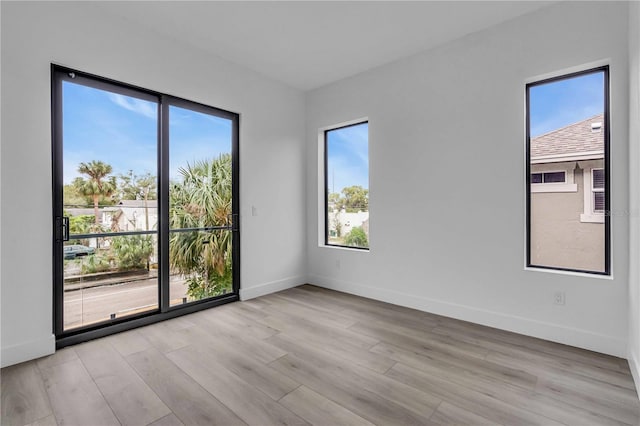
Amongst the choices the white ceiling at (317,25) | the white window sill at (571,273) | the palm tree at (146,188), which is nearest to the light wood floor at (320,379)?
the white window sill at (571,273)

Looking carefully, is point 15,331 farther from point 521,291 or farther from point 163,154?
point 521,291

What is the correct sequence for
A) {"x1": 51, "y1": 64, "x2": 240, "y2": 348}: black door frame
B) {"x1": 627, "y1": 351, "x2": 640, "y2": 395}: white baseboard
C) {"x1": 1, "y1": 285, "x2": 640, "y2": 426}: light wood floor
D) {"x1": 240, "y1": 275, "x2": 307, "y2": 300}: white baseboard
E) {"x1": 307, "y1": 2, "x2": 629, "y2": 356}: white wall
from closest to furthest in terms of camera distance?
1. {"x1": 1, "y1": 285, "x2": 640, "y2": 426}: light wood floor
2. {"x1": 627, "y1": 351, "x2": 640, "y2": 395}: white baseboard
3. {"x1": 307, "y1": 2, "x2": 629, "y2": 356}: white wall
4. {"x1": 51, "y1": 64, "x2": 240, "y2": 348}: black door frame
5. {"x1": 240, "y1": 275, "x2": 307, "y2": 300}: white baseboard

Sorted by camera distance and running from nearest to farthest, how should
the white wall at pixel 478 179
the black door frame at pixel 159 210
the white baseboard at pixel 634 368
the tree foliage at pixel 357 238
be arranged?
the white baseboard at pixel 634 368 < the white wall at pixel 478 179 < the black door frame at pixel 159 210 < the tree foliage at pixel 357 238

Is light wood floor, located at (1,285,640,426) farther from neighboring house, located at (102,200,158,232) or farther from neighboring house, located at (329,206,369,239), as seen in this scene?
neighboring house, located at (329,206,369,239)

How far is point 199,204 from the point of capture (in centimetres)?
357

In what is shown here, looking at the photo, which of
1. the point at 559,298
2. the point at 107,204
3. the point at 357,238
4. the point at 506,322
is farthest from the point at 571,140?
the point at 107,204

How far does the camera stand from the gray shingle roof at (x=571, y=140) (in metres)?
2.62

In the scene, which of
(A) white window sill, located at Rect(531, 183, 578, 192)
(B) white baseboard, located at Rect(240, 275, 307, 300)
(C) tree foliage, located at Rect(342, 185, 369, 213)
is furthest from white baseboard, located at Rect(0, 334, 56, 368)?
(A) white window sill, located at Rect(531, 183, 578, 192)

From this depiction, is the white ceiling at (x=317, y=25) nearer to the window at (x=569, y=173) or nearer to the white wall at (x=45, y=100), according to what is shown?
the white wall at (x=45, y=100)

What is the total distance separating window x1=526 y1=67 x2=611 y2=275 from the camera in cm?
260

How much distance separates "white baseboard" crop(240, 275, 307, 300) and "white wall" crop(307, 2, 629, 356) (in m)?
0.82

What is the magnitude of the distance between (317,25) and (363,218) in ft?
7.64

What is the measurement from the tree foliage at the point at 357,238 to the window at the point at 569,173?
188 centimetres

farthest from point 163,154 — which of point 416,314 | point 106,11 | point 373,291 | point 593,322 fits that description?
point 593,322
